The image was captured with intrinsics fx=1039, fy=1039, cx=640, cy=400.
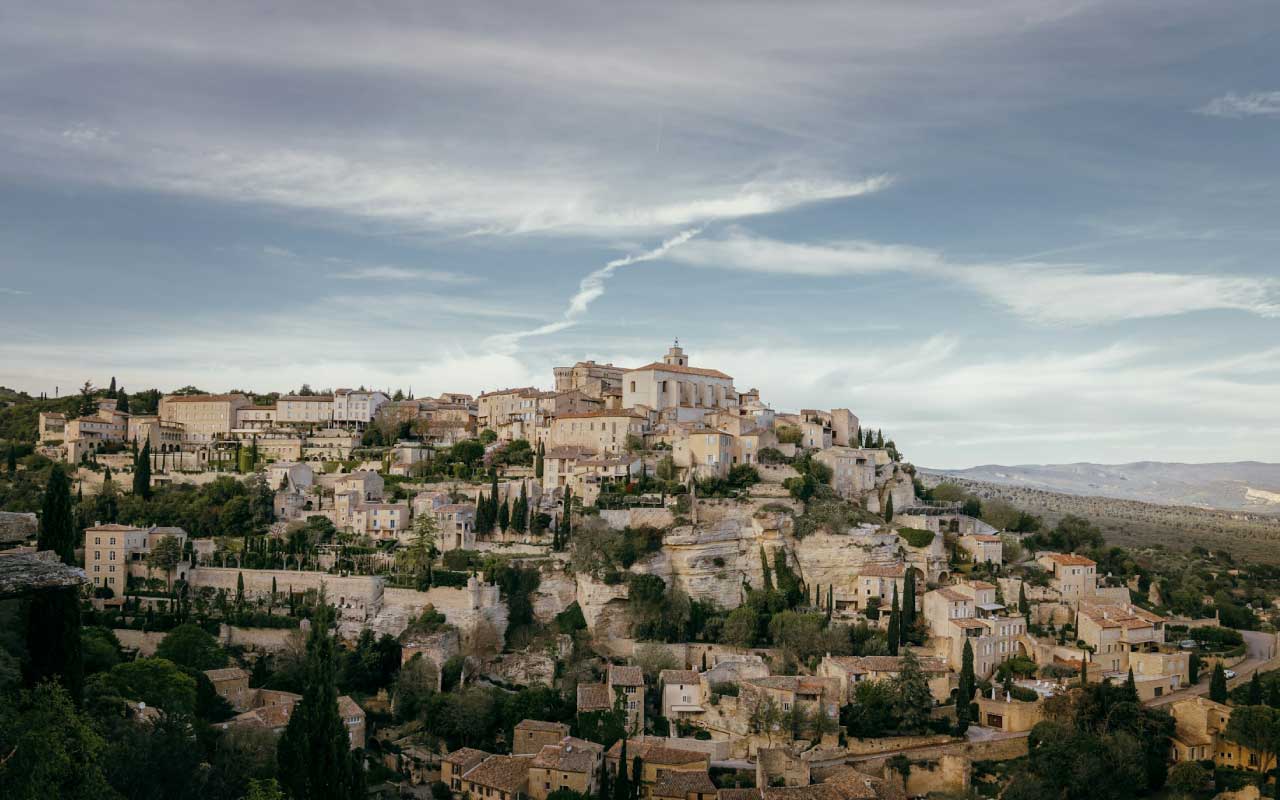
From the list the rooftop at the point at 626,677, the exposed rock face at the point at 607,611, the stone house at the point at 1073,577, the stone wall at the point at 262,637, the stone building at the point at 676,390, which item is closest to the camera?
the rooftop at the point at 626,677

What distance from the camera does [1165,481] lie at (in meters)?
178

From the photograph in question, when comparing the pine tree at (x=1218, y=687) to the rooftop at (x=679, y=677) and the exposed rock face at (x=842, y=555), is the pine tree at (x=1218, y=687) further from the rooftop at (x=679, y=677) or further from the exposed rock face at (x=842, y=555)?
the rooftop at (x=679, y=677)

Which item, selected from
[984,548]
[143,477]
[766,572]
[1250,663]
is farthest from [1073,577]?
[143,477]

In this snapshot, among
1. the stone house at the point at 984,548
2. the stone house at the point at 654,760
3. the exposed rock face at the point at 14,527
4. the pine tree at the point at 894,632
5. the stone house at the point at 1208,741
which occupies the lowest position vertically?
the stone house at the point at 654,760

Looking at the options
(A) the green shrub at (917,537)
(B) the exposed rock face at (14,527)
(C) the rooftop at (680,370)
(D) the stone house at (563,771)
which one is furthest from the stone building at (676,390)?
(B) the exposed rock face at (14,527)

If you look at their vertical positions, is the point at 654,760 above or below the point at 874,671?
below

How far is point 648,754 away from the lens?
33.5 metres

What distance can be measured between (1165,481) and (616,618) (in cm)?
16308

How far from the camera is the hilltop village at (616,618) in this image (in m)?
31.6

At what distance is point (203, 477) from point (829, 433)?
33.2 m

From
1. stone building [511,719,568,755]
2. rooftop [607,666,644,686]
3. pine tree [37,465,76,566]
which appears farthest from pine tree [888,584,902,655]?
pine tree [37,465,76,566]

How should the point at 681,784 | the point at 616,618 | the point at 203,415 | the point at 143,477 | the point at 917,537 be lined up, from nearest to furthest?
the point at 681,784 → the point at 616,618 → the point at 917,537 → the point at 143,477 → the point at 203,415

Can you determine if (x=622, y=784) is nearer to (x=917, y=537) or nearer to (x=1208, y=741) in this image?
(x=1208, y=741)

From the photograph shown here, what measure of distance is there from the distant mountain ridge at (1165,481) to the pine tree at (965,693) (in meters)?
104
